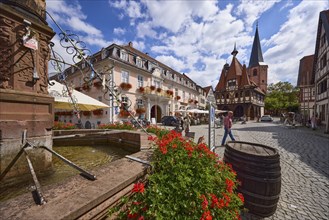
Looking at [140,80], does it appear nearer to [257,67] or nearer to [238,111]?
[238,111]

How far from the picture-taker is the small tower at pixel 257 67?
49.2 metres

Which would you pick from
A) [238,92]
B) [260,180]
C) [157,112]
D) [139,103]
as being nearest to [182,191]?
[260,180]

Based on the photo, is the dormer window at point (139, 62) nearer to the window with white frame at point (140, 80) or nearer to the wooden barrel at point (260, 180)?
the window with white frame at point (140, 80)

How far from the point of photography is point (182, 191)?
1646 millimetres

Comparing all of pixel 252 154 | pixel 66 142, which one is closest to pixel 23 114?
pixel 66 142

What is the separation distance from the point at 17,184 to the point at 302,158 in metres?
7.81

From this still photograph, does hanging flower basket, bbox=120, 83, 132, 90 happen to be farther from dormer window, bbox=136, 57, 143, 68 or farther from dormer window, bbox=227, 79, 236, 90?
dormer window, bbox=227, 79, 236, 90

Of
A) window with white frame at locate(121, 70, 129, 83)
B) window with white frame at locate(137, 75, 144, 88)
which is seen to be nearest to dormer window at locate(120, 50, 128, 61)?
window with white frame at locate(121, 70, 129, 83)

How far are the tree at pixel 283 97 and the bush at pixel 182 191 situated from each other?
4991cm

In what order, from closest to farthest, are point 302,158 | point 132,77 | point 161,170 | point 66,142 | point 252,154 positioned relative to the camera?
point 161,170 → point 252,154 → point 66,142 → point 302,158 → point 132,77

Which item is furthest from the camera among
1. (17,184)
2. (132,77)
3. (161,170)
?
(132,77)

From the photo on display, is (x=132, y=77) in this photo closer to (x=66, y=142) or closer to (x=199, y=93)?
(x=66, y=142)

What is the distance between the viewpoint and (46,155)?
2.96 metres

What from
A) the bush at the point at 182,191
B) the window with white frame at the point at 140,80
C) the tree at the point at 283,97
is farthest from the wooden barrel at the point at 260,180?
the tree at the point at 283,97
